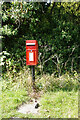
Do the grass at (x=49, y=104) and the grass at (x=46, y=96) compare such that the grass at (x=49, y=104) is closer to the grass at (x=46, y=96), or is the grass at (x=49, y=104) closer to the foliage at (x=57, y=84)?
the grass at (x=46, y=96)

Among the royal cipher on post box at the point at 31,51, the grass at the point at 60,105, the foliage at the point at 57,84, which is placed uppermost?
the royal cipher on post box at the point at 31,51

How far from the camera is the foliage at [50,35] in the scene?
4852mm

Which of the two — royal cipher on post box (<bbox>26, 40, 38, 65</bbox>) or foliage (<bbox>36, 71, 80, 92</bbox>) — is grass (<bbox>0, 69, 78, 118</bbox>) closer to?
foliage (<bbox>36, 71, 80, 92</bbox>)

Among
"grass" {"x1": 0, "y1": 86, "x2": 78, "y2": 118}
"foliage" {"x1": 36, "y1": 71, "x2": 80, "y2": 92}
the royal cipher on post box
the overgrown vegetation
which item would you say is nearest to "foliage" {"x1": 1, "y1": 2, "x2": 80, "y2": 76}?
the overgrown vegetation

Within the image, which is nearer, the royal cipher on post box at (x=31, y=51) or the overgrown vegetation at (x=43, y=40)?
the royal cipher on post box at (x=31, y=51)

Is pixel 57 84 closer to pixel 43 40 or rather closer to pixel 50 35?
pixel 43 40

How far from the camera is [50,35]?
4953 mm

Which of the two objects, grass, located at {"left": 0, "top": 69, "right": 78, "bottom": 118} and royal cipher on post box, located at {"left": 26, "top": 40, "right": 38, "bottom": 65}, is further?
royal cipher on post box, located at {"left": 26, "top": 40, "right": 38, "bottom": 65}

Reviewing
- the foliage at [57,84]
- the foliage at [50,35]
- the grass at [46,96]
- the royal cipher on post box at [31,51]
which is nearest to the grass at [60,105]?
the grass at [46,96]

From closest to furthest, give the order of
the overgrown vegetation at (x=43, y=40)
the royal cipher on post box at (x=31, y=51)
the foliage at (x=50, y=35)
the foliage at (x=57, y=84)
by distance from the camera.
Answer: the royal cipher on post box at (x=31, y=51)
the foliage at (x=57, y=84)
the overgrown vegetation at (x=43, y=40)
the foliage at (x=50, y=35)

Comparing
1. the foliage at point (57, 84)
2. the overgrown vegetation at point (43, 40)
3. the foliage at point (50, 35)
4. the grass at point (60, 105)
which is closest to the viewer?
the grass at point (60, 105)

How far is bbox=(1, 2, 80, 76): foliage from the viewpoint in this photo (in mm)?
4852

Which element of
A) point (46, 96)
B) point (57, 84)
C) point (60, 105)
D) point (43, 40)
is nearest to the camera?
point (60, 105)

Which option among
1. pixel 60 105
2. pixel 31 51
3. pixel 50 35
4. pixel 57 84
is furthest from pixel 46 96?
pixel 50 35
